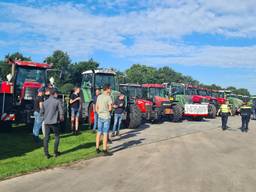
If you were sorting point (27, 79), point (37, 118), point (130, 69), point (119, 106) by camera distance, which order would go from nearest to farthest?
point (37, 118) → point (119, 106) → point (27, 79) → point (130, 69)

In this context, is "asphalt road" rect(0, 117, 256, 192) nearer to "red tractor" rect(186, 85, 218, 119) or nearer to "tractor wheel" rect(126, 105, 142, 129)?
"tractor wheel" rect(126, 105, 142, 129)

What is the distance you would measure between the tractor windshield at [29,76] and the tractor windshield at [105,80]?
249 centimetres

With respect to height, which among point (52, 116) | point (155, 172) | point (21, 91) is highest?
point (21, 91)

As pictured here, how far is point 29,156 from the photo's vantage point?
9.26 meters

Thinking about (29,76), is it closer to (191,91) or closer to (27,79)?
(27,79)

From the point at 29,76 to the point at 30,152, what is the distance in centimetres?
560

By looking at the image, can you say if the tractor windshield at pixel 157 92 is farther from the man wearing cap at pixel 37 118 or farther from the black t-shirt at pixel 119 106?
the man wearing cap at pixel 37 118

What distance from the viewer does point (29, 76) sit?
14.7 metres

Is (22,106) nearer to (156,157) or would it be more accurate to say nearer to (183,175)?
(156,157)

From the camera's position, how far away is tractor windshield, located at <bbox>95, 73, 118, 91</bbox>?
16216mm

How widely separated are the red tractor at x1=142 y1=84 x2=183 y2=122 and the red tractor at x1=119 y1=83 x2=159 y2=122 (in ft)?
1.42

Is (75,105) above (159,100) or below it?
below

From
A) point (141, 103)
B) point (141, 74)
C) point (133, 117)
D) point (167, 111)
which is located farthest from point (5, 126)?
point (141, 74)

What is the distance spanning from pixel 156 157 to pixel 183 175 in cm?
209
